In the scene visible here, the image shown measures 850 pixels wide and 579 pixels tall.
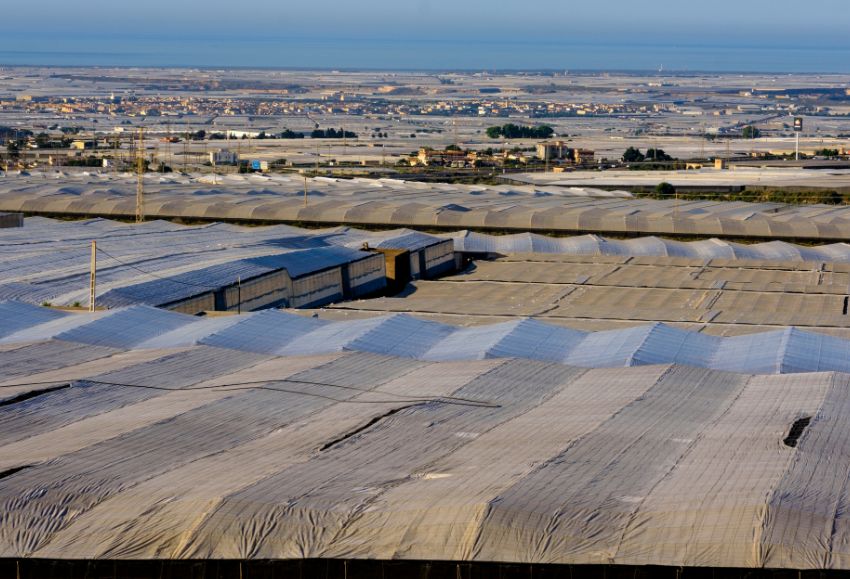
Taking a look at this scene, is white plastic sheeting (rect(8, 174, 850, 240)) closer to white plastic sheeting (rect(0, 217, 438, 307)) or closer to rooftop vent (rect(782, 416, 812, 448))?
white plastic sheeting (rect(0, 217, 438, 307))

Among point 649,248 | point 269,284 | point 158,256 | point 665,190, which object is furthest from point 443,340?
point 665,190

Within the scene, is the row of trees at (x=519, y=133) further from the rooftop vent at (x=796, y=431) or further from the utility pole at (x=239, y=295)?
the rooftop vent at (x=796, y=431)

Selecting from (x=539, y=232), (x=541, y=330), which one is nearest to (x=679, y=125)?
(x=539, y=232)

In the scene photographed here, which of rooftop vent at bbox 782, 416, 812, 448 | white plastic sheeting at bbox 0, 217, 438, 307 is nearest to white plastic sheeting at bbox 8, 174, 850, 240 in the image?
white plastic sheeting at bbox 0, 217, 438, 307

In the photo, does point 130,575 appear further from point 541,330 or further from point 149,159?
point 149,159

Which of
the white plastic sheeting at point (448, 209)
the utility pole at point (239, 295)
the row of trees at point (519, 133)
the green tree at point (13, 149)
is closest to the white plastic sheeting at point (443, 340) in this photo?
the utility pole at point (239, 295)

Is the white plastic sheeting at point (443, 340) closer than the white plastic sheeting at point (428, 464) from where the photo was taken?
No
